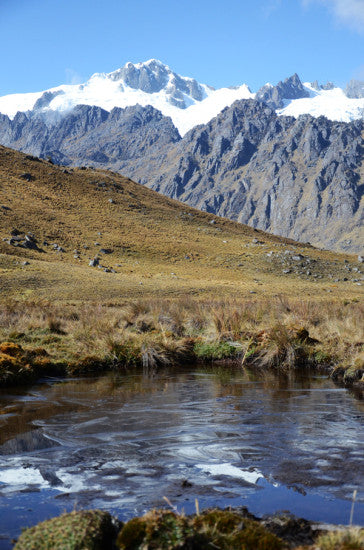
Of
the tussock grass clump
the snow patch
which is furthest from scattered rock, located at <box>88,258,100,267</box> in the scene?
the snow patch

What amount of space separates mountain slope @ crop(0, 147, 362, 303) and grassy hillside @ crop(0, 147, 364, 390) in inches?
7.8

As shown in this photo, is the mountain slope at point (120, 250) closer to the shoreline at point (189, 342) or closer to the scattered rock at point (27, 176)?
the scattered rock at point (27, 176)

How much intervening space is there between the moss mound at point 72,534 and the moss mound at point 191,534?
0.18 meters

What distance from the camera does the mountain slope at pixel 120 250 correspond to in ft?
153

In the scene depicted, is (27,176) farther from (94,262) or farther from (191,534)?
(191,534)

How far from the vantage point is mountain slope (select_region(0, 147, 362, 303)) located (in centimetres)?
4656

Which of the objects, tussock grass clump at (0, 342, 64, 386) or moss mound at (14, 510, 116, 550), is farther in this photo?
tussock grass clump at (0, 342, 64, 386)

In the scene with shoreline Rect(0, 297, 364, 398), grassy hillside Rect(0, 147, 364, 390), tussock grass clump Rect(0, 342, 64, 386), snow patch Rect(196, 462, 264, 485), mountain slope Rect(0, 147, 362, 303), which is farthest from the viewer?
mountain slope Rect(0, 147, 362, 303)

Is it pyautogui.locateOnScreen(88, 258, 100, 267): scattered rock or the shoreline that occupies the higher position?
pyautogui.locateOnScreen(88, 258, 100, 267): scattered rock

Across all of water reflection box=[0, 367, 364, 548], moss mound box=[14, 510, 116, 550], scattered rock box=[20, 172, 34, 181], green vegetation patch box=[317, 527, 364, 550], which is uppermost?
scattered rock box=[20, 172, 34, 181]

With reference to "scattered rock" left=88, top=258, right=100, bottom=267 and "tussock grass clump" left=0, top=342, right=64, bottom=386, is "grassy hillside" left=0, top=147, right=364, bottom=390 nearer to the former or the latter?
"tussock grass clump" left=0, top=342, right=64, bottom=386

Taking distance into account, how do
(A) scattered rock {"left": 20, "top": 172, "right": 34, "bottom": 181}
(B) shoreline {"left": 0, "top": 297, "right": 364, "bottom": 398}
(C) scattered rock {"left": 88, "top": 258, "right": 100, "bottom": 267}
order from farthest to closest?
1. (A) scattered rock {"left": 20, "top": 172, "right": 34, "bottom": 181}
2. (C) scattered rock {"left": 88, "top": 258, "right": 100, "bottom": 267}
3. (B) shoreline {"left": 0, "top": 297, "right": 364, "bottom": 398}

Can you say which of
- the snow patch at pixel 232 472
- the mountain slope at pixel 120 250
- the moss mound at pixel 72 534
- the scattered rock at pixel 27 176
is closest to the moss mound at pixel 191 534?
the moss mound at pixel 72 534

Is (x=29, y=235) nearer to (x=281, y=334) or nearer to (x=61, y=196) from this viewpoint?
(x=61, y=196)
